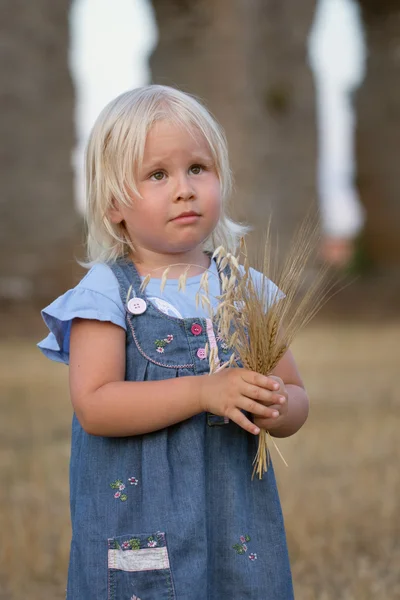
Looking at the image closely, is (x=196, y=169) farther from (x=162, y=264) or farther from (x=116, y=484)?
(x=116, y=484)

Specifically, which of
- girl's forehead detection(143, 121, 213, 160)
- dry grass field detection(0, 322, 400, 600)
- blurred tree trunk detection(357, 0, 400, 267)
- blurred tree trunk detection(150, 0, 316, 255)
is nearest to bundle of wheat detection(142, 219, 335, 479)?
girl's forehead detection(143, 121, 213, 160)

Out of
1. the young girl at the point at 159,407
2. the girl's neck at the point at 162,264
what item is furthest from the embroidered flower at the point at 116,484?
the girl's neck at the point at 162,264

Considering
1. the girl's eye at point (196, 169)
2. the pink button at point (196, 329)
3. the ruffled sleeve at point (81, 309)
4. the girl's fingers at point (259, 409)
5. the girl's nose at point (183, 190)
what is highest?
the girl's eye at point (196, 169)

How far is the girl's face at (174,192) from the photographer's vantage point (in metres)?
1.82

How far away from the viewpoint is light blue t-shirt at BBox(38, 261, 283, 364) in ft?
5.88

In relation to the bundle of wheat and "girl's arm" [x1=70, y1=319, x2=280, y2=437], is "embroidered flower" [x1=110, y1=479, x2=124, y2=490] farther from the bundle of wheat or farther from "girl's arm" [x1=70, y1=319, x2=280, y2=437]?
the bundle of wheat

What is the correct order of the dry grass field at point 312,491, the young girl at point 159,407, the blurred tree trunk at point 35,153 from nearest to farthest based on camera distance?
1. the young girl at point 159,407
2. the dry grass field at point 312,491
3. the blurred tree trunk at point 35,153

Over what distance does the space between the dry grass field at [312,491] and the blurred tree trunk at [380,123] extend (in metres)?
11.2

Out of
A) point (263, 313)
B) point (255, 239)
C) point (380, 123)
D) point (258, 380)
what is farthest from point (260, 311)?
point (380, 123)

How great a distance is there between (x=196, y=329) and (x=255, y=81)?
33.2 feet

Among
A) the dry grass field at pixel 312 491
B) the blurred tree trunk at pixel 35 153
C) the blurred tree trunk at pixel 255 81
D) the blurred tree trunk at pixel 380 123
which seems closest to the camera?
the dry grass field at pixel 312 491

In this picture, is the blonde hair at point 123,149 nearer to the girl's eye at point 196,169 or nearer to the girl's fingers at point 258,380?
the girl's eye at point 196,169

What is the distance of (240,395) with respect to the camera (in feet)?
5.36

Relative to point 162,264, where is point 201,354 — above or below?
below
